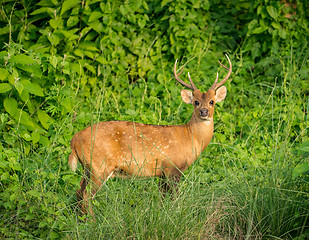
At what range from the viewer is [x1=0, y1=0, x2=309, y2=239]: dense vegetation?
3.89 m

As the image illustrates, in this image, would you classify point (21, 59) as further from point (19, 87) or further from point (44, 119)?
point (44, 119)

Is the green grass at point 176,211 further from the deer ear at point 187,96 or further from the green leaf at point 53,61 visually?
the green leaf at point 53,61

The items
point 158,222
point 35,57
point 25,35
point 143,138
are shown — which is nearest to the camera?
point 158,222

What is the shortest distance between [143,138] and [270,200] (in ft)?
4.81

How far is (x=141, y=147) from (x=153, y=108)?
1876 millimetres

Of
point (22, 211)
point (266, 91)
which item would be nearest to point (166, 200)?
point (22, 211)

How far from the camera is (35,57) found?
563 centimetres

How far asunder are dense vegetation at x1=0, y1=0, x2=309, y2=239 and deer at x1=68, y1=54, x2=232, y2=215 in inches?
6.8

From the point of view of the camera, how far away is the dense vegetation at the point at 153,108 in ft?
12.8

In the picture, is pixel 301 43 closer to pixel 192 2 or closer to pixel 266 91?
pixel 266 91

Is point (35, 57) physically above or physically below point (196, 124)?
above

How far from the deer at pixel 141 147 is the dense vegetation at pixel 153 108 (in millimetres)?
173

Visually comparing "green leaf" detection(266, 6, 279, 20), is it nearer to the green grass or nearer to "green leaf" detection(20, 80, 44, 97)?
the green grass

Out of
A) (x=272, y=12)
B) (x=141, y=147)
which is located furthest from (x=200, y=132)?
(x=272, y=12)
